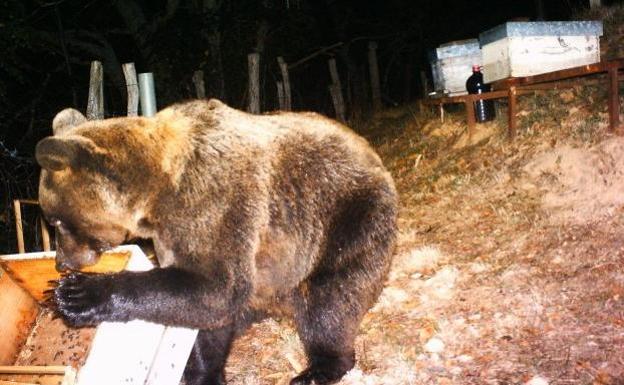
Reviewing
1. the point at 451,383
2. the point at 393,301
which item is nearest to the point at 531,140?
the point at 393,301

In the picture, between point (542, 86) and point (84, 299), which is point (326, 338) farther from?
point (542, 86)

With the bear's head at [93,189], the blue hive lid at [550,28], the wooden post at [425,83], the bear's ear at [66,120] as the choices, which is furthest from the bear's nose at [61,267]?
the wooden post at [425,83]

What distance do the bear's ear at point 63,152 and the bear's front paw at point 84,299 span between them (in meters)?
0.61

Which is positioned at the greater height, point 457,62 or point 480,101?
point 457,62

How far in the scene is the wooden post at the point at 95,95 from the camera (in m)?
6.20

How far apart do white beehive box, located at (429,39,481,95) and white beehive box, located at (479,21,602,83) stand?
1933 mm

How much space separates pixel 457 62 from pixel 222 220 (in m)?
8.34

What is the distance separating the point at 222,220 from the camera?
3037 millimetres

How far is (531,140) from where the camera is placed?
24.1 feet

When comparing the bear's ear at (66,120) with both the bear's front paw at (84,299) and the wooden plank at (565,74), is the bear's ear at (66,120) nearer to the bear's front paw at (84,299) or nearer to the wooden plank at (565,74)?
the bear's front paw at (84,299)

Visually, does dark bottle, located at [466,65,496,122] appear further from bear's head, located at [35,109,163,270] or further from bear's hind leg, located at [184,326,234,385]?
bear's head, located at [35,109,163,270]

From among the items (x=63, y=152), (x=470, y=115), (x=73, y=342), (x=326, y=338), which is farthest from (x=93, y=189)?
(x=470, y=115)

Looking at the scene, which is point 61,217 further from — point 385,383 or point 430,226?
point 430,226

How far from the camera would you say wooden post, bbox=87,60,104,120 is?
6.20 m
